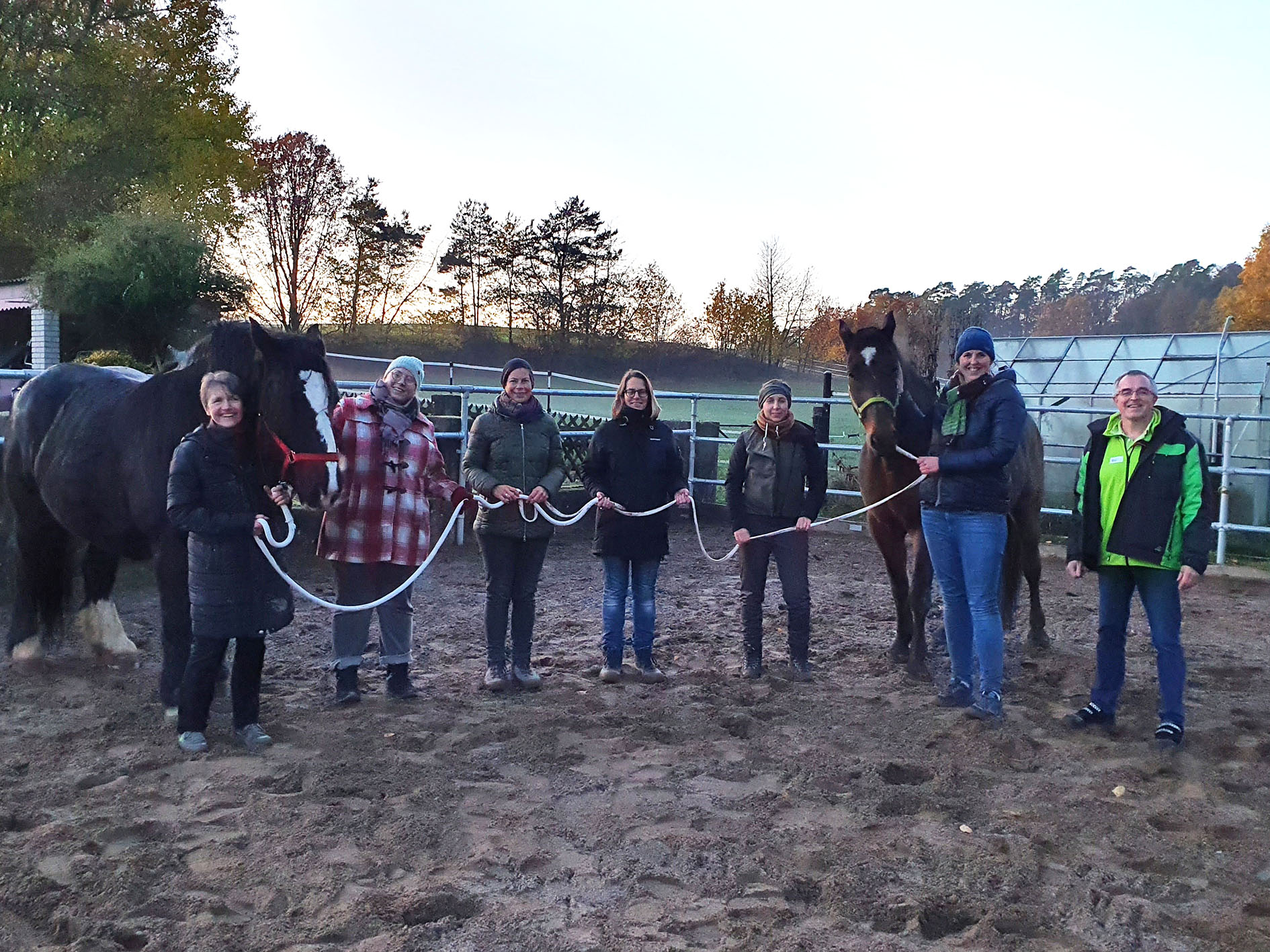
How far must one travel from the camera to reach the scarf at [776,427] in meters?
4.60

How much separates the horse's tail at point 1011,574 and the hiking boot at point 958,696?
3.76 ft

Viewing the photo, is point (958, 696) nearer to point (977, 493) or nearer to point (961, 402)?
point (977, 493)

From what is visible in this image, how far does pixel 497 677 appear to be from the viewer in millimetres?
4309

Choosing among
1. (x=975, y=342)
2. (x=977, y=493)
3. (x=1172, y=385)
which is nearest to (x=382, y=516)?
(x=977, y=493)

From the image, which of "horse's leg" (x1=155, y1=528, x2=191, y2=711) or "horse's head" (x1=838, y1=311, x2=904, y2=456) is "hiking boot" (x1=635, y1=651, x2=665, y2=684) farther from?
"horse's leg" (x1=155, y1=528, x2=191, y2=711)

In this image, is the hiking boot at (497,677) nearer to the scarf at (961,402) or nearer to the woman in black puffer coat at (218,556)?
the woman in black puffer coat at (218,556)

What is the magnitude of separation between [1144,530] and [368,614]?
3085 millimetres

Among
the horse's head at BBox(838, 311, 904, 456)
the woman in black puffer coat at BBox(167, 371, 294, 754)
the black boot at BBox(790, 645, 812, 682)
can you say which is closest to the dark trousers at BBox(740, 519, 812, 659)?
the black boot at BBox(790, 645, 812, 682)

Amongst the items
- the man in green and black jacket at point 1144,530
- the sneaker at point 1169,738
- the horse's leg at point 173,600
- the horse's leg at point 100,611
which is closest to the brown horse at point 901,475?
the man in green and black jacket at point 1144,530

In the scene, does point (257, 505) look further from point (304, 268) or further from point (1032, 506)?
point (304, 268)

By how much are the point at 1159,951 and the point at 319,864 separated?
2034mm

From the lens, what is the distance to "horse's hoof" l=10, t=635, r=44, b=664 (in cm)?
451

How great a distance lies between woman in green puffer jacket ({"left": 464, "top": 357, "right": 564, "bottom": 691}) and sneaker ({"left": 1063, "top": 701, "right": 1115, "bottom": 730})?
2222mm

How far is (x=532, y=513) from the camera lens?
426 centimetres
